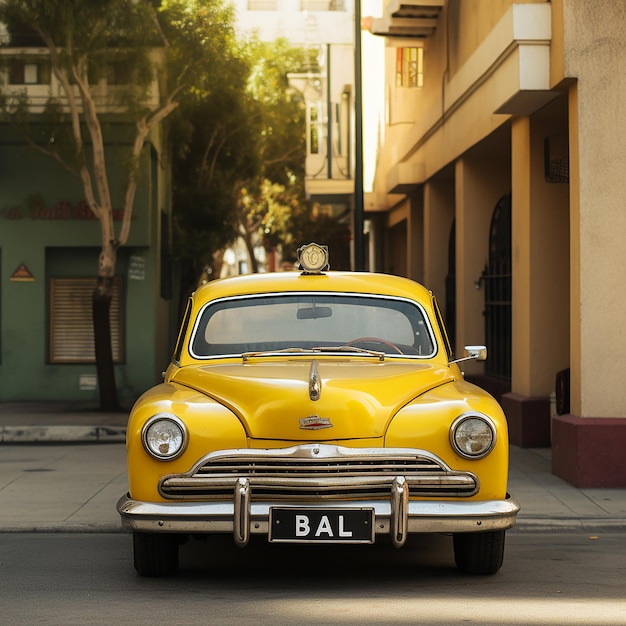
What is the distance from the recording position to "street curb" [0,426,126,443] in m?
14.8

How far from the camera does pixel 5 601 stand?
620 cm

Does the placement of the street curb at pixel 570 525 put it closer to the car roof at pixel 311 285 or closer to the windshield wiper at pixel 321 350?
the car roof at pixel 311 285

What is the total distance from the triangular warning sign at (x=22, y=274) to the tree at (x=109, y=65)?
1.94 metres

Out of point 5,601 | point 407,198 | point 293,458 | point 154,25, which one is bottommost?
point 5,601

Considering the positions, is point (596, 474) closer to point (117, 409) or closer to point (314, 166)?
point (117, 409)

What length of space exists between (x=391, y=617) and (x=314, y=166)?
20.7 meters

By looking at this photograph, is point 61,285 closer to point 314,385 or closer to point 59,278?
point 59,278

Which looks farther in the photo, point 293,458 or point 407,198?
point 407,198

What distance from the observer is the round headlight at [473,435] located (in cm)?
623

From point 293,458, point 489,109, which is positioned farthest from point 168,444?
point 489,109

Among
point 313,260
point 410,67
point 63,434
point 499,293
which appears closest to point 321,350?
point 313,260

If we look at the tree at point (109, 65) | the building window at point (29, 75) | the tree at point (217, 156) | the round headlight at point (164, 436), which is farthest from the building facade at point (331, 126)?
the round headlight at point (164, 436)

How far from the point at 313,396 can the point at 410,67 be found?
52.9ft

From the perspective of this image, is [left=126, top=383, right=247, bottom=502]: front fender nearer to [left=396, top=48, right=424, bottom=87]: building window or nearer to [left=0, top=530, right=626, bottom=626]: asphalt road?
[left=0, top=530, right=626, bottom=626]: asphalt road
